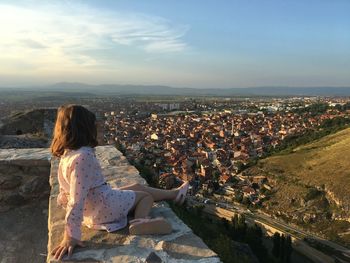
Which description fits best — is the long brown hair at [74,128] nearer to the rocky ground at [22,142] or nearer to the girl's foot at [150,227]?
the girl's foot at [150,227]

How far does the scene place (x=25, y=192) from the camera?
3842mm

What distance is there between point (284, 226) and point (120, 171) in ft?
71.9

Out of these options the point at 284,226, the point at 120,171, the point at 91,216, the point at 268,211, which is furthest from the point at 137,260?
the point at 268,211

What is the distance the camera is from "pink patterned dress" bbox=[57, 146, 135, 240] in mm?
2073

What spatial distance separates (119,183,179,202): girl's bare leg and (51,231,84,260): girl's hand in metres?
0.64

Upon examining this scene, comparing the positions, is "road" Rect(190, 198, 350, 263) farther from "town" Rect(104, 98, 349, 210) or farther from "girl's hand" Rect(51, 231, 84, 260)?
"girl's hand" Rect(51, 231, 84, 260)

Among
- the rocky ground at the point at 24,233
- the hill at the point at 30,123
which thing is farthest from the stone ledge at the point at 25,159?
the hill at the point at 30,123

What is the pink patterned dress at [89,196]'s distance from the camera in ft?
6.80

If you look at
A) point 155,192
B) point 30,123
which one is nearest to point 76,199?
point 155,192

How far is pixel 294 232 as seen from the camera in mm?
22359

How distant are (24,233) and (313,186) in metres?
28.6

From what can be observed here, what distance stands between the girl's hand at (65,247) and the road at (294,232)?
18034mm

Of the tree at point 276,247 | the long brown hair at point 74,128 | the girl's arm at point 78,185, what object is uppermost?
the long brown hair at point 74,128

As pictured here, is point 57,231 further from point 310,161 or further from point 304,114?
point 304,114
